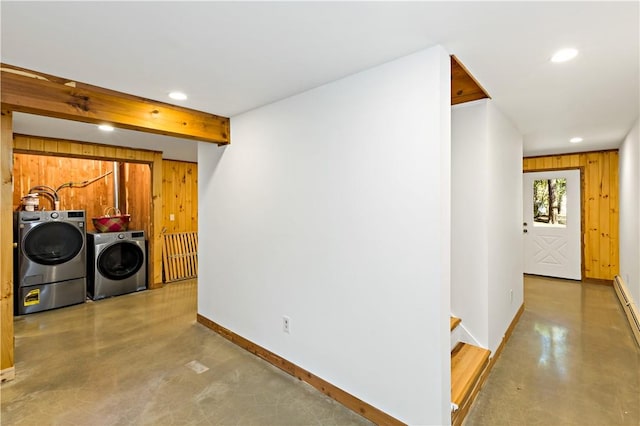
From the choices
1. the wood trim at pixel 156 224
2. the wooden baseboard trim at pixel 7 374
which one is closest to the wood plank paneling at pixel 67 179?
the wood trim at pixel 156 224

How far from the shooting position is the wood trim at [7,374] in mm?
2406

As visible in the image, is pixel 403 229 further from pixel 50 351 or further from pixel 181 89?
pixel 50 351

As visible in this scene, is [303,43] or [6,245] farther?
[6,245]

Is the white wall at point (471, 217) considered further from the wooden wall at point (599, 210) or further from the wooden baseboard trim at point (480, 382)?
the wooden wall at point (599, 210)

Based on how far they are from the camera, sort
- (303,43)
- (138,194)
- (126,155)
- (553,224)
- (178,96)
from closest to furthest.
→ (303,43) < (178,96) < (126,155) < (138,194) < (553,224)

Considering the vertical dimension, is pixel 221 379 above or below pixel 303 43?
below

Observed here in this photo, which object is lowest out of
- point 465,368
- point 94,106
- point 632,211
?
point 465,368

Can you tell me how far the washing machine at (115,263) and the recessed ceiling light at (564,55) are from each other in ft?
18.1

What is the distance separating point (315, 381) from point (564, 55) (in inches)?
106

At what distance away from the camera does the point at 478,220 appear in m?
2.58

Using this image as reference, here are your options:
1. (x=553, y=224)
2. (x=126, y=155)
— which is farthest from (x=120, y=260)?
(x=553, y=224)

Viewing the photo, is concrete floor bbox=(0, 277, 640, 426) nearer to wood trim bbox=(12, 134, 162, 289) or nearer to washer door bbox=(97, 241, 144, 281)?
washer door bbox=(97, 241, 144, 281)

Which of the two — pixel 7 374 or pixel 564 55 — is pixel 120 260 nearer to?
pixel 7 374

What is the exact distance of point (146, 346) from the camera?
9.97 feet
